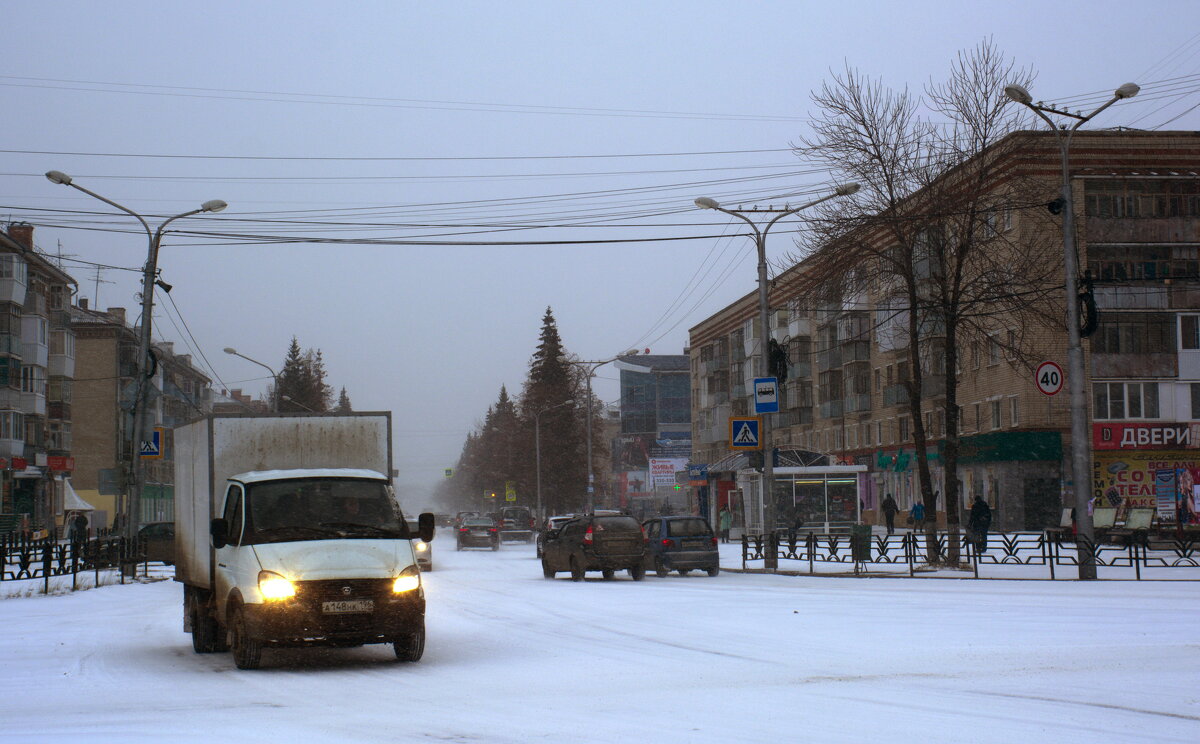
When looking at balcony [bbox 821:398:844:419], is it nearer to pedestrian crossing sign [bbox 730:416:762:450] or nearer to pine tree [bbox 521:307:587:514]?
pine tree [bbox 521:307:587:514]

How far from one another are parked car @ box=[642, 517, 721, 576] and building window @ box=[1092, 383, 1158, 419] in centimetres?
3057

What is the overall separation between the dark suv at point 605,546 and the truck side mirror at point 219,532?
56.0ft

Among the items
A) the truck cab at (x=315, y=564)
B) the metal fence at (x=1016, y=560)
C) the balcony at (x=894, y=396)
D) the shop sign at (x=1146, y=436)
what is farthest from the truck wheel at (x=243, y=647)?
the balcony at (x=894, y=396)

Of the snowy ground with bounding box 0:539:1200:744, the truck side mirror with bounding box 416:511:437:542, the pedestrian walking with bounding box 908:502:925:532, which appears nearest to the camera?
the snowy ground with bounding box 0:539:1200:744

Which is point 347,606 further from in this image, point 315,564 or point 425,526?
point 425,526

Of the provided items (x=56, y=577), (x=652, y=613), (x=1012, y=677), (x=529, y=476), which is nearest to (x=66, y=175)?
(x=56, y=577)

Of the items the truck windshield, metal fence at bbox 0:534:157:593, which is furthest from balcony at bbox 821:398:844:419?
the truck windshield

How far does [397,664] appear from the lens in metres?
13.5

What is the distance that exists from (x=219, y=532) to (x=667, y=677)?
4.62 metres

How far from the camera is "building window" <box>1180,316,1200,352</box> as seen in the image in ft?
187

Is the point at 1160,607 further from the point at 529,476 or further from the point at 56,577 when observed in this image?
the point at 529,476

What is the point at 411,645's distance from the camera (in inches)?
528

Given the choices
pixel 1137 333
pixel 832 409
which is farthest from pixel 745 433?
pixel 832 409

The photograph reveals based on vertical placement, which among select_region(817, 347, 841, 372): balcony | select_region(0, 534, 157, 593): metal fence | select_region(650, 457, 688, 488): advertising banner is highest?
select_region(817, 347, 841, 372): balcony
